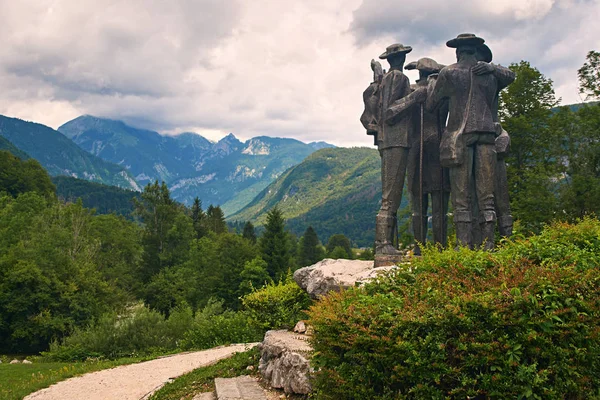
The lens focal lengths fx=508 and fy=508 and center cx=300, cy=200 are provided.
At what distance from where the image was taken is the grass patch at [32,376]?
11747 millimetres

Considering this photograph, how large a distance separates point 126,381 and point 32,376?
13.0 feet

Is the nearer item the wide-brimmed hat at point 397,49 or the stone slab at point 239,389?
the stone slab at point 239,389

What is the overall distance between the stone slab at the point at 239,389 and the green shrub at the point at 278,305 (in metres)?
2.06

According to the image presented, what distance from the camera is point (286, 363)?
25.6 feet

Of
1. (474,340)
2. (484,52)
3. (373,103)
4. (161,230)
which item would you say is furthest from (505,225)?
(161,230)

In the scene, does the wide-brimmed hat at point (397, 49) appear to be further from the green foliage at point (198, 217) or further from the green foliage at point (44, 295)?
the green foliage at point (198, 217)

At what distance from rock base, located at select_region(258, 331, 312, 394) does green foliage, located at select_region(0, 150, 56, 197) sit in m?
63.8

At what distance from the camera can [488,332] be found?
508cm

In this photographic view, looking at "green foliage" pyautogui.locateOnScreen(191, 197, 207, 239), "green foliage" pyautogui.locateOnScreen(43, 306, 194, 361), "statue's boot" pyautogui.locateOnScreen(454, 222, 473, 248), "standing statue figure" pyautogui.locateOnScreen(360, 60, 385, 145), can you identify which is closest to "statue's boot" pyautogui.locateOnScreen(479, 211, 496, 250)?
"statue's boot" pyautogui.locateOnScreen(454, 222, 473, 248)

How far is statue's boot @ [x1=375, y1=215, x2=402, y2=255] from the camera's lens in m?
11.4

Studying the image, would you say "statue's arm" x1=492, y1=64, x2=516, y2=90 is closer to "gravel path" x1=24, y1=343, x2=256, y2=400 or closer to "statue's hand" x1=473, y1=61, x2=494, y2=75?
"statue's hand" x1=473, y1=61, x2=494, y2=75

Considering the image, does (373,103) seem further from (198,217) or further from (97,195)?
(97,195)

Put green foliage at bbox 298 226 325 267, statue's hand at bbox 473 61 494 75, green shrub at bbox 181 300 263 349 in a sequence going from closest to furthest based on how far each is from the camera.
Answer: statue's hand at bbox 473 61 494 75
green shrub at bbox 181 300 263 349
green foliage at bbox 298 226 325 267

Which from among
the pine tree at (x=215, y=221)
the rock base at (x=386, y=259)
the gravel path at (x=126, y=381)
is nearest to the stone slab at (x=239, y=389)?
the gravel path at (x=126, y=381)
